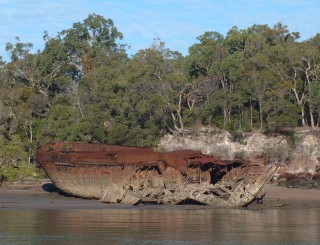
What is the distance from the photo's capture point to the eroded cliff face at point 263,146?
47.3m

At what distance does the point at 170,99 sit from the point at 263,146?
716 centimetres

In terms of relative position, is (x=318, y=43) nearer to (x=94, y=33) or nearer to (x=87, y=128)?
(x=87, y=128)

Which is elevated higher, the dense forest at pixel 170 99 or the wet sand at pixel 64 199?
the dense forest at pixel 170 99

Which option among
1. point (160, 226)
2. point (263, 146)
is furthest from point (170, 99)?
point (160, 226)

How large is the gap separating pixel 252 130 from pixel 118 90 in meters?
10.1

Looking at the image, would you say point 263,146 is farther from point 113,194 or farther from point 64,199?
point 64,199

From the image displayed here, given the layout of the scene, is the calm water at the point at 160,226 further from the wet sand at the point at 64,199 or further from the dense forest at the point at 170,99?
the dense forest at the point at 170,99

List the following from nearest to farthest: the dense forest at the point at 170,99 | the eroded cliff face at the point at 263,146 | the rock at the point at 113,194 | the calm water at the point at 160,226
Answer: the calm water at the point at 160,226 < the rock at the point at 113,194 < the eroded cliff face at the point at 263,146 < the dense forest at the point at 170,99

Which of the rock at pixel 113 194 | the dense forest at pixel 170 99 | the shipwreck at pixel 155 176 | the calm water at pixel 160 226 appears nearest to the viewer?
the calm water at pixel 160 226

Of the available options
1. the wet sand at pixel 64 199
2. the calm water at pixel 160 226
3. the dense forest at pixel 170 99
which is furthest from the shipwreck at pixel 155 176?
the dense forest at pixel 170 99

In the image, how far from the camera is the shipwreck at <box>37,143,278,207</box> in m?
34.7

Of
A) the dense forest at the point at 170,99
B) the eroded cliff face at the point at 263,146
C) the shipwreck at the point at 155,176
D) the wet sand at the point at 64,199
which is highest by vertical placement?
the dense forest at the point at 170,99

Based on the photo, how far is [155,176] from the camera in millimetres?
36688

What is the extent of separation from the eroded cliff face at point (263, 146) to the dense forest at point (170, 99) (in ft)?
2.57
